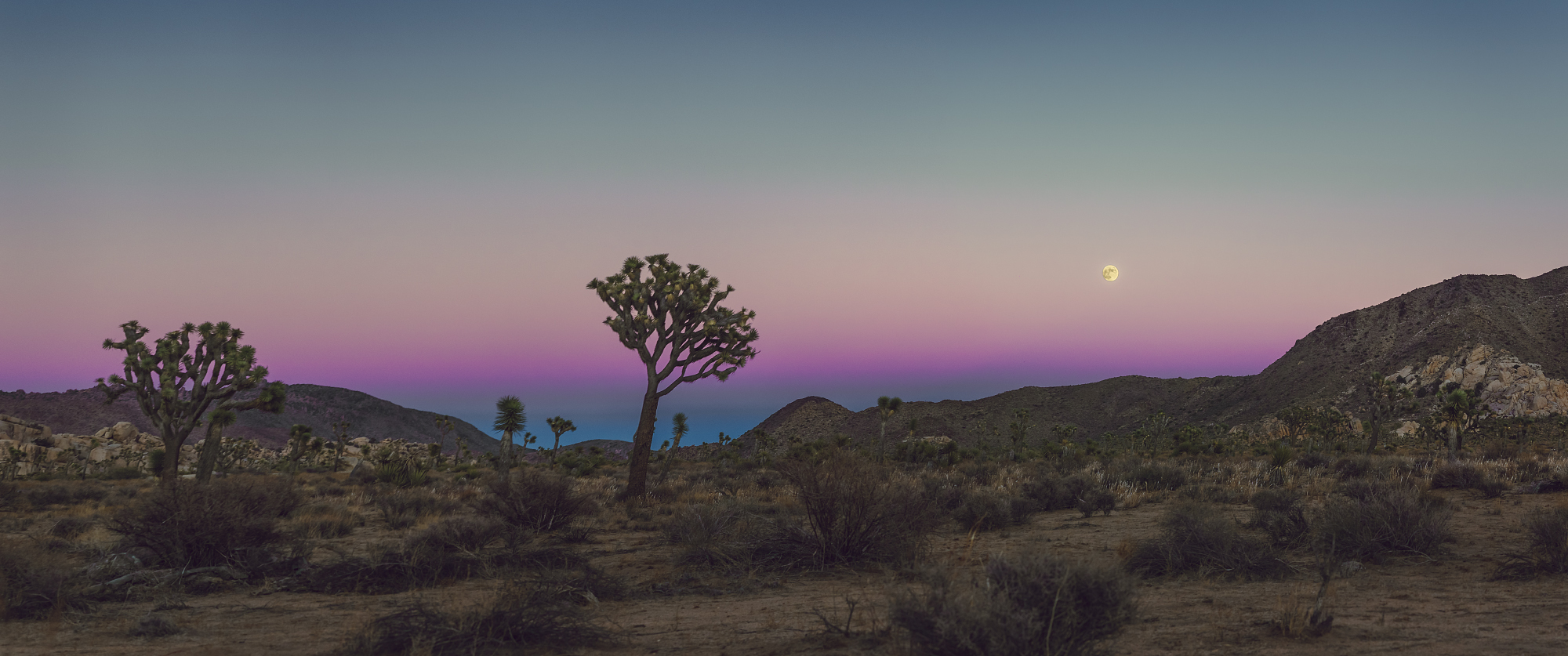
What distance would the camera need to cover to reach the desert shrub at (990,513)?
14133 millimetres

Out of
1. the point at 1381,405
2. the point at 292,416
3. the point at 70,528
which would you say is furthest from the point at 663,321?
the point at 292,416

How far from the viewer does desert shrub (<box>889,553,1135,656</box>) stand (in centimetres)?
484

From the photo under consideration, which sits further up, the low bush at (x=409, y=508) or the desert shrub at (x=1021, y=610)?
the desert shrub at (x=1021, y=610)

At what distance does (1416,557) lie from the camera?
1021 cm

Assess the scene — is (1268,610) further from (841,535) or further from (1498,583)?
(841,535)

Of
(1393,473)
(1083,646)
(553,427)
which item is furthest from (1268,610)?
(553,427)

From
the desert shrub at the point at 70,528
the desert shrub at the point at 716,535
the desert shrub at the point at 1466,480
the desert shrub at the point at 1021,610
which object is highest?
the desert shrub at the point at 1021,610

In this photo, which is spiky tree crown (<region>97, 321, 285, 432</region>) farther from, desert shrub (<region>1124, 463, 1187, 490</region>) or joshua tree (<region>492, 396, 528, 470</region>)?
desert shrub (<region>1124, 463, 1187, 490</region>)

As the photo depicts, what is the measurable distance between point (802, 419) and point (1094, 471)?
7649 centimetres

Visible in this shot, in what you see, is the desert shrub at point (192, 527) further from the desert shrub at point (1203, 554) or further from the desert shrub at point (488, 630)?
the desert shrub at point (1203, 554)

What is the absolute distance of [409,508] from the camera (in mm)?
17672

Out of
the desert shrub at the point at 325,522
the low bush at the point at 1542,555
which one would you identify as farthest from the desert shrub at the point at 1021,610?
the desert shrub at the point at 325,522

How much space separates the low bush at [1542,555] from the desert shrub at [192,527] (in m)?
15.8

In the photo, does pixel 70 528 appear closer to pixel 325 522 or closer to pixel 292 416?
pixel 325 522
